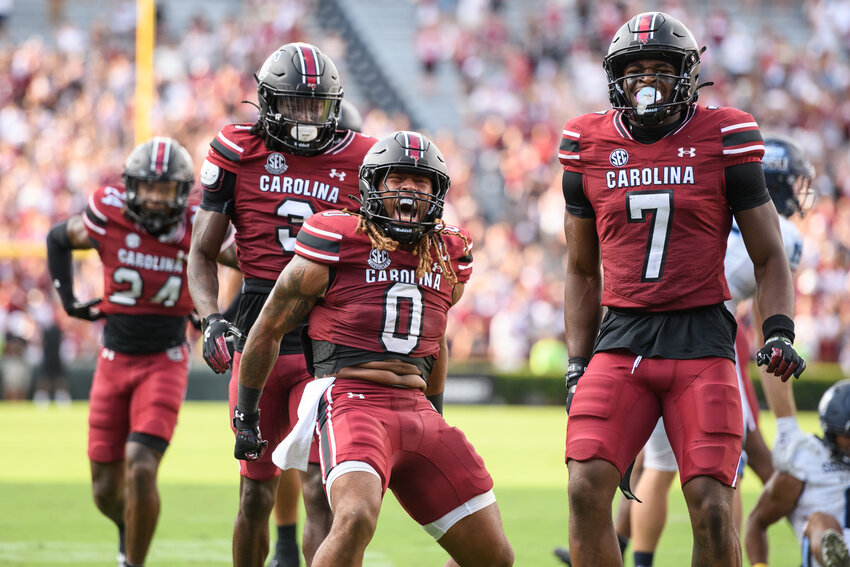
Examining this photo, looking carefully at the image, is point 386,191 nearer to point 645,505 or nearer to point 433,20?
point 645,505

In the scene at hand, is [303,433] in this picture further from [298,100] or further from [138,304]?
[138,304]

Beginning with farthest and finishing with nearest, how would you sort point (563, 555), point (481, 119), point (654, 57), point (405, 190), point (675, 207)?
1. point (481, 119)
2. point (563, 555)
3. point (405, 190)
4. point (654, 57)
5. point (675, 207)

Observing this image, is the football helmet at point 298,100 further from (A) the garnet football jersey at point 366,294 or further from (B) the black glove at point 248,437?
(B) the black glove at point 248,437

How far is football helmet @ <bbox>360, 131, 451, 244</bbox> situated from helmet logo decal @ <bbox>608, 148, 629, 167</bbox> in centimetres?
66

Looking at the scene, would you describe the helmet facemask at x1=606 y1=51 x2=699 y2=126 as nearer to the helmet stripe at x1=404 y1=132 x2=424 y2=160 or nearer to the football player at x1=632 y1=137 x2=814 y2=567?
the helmet stripe at x1=404 y1=132 x2=424 y2=160

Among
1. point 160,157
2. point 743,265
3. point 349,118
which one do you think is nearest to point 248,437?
point 160,157

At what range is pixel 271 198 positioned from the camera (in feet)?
17.3

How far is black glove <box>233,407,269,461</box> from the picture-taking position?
4.70 meters

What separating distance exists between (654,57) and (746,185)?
1.89 ft

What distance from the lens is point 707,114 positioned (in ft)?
14.4

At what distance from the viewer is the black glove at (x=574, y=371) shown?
463 centimetres

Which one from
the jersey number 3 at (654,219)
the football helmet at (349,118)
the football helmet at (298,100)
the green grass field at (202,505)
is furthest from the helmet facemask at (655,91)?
the green grass field at (202,505)

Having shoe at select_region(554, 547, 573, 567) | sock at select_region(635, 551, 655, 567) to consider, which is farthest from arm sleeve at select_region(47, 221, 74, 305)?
sock at select_region(635, 551, 655, 567)

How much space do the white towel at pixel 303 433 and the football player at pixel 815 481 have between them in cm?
252
